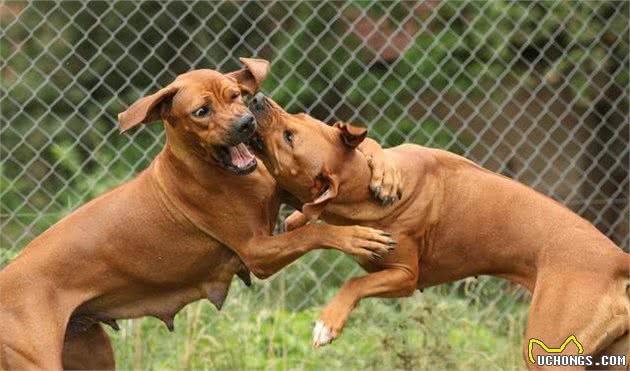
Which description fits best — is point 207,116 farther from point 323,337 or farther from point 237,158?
point 323,337

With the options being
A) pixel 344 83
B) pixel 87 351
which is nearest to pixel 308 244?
pixel 87 351

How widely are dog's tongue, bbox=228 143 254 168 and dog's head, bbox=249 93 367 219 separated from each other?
0.04 meters

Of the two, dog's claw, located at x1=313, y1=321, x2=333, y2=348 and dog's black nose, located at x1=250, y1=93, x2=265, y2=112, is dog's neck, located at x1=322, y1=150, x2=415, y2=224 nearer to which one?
dog's black nose, located at x1=250, y1=93, x2=265, y2=112

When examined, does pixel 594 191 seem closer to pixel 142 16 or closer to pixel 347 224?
pixel 142 16

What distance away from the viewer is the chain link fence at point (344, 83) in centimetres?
905

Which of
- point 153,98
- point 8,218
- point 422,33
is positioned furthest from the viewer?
point 422,33

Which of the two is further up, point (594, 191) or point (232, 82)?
point (232, 82)

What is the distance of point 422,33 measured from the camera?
9641 mm

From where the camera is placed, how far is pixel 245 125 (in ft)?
21.9

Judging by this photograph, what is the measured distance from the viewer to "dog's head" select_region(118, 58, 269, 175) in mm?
6738

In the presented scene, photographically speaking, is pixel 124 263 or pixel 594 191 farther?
pixel 594 191

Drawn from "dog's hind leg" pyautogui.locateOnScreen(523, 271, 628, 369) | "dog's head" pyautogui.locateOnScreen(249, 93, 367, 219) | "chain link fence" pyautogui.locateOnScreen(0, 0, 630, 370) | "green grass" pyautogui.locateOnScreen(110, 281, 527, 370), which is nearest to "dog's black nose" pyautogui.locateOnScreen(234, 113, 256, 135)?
"dog's head" pyautogui.locateOnScreen(249, 93, 367, 219)

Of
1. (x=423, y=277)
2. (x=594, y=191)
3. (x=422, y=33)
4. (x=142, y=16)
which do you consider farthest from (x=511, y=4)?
(x=423, y=277)

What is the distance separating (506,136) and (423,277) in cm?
295
